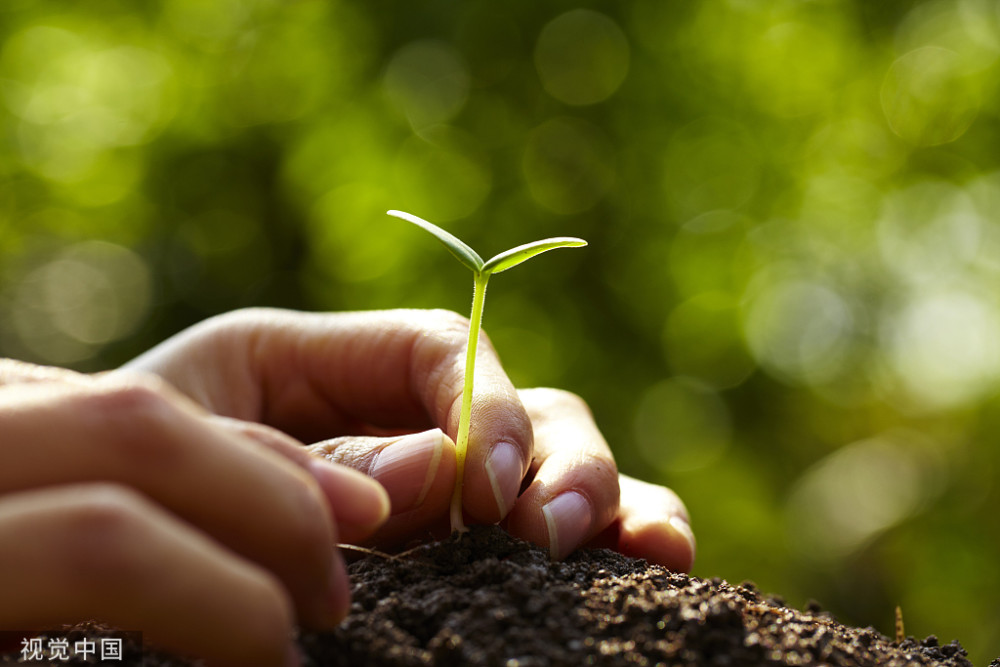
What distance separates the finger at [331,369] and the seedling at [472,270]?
0.22m

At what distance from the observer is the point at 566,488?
1.46 metres

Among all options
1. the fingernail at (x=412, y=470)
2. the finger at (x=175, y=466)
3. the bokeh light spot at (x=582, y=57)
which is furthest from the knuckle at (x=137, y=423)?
the bokeh light spot at (x=582, y=57)

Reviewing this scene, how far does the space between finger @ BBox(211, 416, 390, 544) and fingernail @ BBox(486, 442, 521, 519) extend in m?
0.39

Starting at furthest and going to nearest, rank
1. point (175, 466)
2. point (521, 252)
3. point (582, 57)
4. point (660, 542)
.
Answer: point (582, 57), point (660, 542), point (521, 252), point (175, 466)

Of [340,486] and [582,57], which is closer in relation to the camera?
[340,486]

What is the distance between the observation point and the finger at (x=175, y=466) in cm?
77

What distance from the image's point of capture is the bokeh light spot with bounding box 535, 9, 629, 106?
4957 mm

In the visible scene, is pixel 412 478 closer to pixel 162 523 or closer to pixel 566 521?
pixel 566 521

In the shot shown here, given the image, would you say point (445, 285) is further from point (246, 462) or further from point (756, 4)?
point (246, 462)

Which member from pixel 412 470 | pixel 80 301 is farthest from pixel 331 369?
pixel 80 301

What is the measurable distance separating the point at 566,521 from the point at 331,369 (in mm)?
978

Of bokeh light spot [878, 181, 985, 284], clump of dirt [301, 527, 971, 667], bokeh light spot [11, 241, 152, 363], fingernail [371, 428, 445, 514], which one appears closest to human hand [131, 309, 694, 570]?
fingernail [371, 428, 445, 514]

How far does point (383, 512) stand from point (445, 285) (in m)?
4.07

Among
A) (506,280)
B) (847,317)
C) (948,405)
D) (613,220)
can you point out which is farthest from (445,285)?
(948,405)
